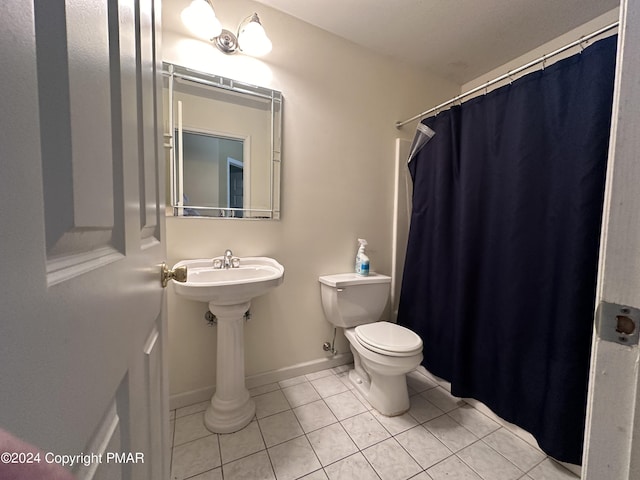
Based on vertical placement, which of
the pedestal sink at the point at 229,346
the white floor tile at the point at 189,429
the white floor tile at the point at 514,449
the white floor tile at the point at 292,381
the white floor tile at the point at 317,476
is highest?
the pedestal sink at the point at 229,346

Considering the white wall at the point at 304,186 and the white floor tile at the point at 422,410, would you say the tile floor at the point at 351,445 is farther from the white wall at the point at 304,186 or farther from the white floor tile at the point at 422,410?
the white wall at the point at 304,186

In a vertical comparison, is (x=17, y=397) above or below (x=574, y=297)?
above

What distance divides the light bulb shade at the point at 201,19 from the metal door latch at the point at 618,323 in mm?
1734

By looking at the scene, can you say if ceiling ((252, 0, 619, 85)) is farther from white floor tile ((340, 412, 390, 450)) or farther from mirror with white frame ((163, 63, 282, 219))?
white floor tile ((340, 412, 390, 450))

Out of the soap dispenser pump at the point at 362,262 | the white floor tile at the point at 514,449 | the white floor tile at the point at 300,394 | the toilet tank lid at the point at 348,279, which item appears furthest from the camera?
the soap dispenser pump at the point at 362,262

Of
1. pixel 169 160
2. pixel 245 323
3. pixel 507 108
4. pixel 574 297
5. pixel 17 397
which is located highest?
pixel 507 108

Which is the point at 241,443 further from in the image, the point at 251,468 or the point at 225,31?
the point at 225,31

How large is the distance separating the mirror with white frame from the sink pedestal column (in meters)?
0.59

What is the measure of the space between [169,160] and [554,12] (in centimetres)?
226

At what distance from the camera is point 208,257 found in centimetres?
137

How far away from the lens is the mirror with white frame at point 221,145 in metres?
1.29

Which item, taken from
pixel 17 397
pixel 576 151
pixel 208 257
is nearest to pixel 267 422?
pixel 208 257

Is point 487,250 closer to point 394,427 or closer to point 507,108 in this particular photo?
point 507,108

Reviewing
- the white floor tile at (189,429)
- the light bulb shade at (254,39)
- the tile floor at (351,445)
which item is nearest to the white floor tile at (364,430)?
the tile floor at (351,445)
